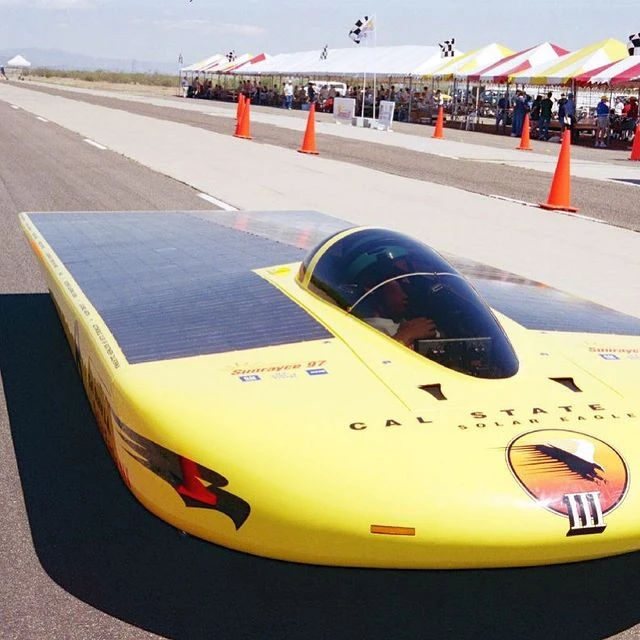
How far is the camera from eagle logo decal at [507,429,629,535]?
9.58ft

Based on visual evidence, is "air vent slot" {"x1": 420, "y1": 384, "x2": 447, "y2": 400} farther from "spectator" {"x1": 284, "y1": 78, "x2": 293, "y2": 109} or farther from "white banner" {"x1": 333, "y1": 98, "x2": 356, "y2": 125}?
"spectator" {"x1": 284, "y1": 78, "x2": 293, "y2": 109}

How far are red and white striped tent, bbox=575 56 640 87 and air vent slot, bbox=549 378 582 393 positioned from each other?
2660cm

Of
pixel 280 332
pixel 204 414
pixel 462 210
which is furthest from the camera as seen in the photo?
pixel 462 210

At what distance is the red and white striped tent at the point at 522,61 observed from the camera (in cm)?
3456

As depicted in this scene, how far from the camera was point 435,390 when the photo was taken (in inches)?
140

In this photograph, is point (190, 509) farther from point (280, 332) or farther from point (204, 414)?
point (280, 332)

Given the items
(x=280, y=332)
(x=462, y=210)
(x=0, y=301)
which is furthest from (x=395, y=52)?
(x=280, y=332)

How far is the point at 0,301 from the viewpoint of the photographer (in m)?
7.26

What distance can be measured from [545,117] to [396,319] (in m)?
31.7

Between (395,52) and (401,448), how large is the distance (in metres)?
44.2

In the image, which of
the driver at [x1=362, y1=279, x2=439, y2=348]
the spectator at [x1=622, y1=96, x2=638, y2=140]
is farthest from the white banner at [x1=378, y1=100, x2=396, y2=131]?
the driver at [x1=362, y1=279, x2=439, y2=348]

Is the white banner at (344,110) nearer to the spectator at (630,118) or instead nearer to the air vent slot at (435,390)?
the spectator at (630,118)

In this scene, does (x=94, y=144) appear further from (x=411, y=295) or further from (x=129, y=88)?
(x=129, y=88)

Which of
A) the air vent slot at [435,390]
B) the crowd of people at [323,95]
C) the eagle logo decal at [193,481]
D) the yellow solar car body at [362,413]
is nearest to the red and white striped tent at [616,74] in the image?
the crowd of people at [323,95]
